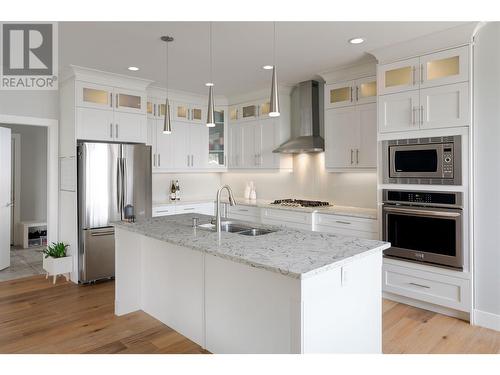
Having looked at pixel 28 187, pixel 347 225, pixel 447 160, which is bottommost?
pixel 347 225

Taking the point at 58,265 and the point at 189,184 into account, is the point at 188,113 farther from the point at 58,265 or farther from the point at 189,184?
the point at 58,265

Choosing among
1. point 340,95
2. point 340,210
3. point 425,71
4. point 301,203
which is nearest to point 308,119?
point 340,95

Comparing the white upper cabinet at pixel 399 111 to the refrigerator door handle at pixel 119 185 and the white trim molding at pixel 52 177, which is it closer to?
the refrigerator door handle at pixel 119 185

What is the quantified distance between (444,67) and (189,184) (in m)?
4.17

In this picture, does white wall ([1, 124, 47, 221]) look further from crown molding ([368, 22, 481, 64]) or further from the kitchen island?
crown molding ([368, 22, 481, 64])

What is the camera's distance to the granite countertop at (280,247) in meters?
1.83

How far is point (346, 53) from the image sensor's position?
3682 millimetres

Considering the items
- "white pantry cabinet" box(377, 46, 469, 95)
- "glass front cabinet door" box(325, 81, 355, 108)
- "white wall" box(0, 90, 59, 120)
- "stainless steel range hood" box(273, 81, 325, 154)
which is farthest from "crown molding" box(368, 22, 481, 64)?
"white wall" box(0, 90, 59, 120)

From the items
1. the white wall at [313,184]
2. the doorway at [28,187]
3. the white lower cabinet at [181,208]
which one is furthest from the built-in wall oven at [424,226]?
the doorway at [28,187]

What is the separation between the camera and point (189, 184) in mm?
6121

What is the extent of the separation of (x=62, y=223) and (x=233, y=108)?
3034 millimetres

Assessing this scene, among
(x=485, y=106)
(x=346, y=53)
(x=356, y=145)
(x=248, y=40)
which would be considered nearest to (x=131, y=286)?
(x=248, y=40)

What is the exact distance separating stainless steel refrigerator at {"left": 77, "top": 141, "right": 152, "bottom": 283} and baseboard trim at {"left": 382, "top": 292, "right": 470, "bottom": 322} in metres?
3.15

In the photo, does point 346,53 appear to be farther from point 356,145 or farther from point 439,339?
point 439,339
